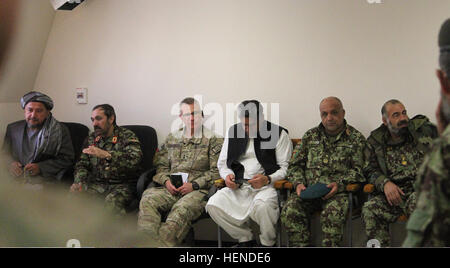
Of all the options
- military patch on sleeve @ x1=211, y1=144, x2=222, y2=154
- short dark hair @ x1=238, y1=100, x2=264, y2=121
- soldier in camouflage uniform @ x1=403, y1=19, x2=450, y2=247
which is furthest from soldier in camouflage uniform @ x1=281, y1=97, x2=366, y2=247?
soldier in camouflage uniform @ x1=403, y1=19, x2=450, y2=247

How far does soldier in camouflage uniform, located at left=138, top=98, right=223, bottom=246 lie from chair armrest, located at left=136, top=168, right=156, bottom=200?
3 cm

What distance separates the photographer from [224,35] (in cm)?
200

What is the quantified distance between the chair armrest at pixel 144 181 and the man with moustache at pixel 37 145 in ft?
1.14

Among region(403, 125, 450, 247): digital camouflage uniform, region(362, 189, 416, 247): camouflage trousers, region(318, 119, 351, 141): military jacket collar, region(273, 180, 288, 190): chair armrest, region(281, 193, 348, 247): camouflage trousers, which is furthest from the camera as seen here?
region(273, 180, 288, 190): chair armrest

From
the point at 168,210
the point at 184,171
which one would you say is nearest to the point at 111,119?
the point at 184,171

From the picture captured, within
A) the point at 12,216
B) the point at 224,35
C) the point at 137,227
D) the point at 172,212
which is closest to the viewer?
the point at 12,216

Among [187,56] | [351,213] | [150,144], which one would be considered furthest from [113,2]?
[351,213]

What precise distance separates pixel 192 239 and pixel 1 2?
1206 mm

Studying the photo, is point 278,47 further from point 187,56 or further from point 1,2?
point 1,2

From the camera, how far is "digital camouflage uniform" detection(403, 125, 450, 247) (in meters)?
0.85

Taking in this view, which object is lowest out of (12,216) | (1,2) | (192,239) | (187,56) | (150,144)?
(192,239)

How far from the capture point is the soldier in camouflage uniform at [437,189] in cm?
85

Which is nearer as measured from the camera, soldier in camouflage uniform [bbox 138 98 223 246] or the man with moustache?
the man with moustache

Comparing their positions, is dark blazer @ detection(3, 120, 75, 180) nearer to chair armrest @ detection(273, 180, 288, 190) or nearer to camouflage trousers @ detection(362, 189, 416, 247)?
chair armrest @ detection(273, 180, 288, 190)
